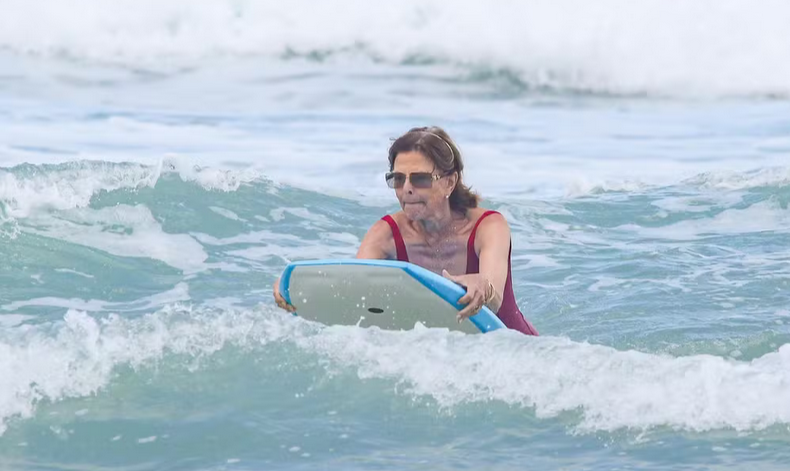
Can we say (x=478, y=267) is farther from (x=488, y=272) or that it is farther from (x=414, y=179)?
(x=414, y=179)

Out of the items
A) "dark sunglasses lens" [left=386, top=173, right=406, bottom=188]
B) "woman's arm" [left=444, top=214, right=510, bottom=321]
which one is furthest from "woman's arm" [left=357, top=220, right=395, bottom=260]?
"woman's arm" [left=444, top=214, right=510, bottom=321]

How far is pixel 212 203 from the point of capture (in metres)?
9.64

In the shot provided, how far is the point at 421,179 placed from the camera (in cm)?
483

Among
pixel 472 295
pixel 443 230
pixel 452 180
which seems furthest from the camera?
pixel 443 230

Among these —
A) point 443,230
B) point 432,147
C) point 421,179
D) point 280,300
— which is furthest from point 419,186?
point 280,300

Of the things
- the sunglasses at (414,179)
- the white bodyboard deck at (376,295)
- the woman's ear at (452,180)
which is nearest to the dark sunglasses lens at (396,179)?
the sunglasses at (414,179)

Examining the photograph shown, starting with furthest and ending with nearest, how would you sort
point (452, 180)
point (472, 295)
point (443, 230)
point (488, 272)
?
point (443, 230), point (452, 180), point (488, 272), point (472, 295)

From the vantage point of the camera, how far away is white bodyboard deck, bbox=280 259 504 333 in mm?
4586

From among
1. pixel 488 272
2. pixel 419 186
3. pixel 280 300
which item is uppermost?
pixel 419 186

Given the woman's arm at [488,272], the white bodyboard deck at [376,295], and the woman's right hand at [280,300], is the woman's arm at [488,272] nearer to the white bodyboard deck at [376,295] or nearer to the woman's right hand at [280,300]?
the white bodyboard deck at [376,295]

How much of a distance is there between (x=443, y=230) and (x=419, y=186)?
0.97ft

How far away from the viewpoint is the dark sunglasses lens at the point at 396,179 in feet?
15.8

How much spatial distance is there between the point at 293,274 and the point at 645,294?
3.50 m

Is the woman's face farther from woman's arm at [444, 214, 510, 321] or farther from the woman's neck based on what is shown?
woman's arm at [444, 214, 510, 321]
